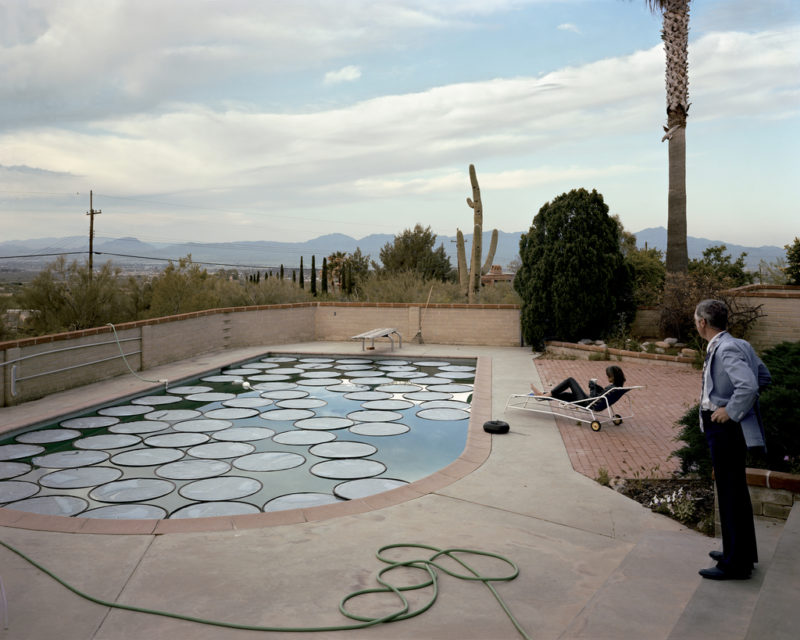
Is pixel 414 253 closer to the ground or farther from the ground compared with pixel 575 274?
farther from the ground

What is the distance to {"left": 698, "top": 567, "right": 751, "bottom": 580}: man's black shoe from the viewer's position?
3.08 metres

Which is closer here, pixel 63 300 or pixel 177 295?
pixel 63 300

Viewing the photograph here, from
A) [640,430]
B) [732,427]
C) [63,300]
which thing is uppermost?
[63,300]

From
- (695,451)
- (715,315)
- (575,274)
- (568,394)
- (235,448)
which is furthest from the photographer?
(575,274)

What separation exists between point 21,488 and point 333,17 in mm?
10249

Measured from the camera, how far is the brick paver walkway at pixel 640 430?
5.64m

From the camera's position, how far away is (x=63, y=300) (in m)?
12.3

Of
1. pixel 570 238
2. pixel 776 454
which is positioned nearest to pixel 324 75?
pixel 570 238

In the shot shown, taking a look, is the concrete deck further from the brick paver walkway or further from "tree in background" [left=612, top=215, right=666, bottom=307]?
"tree in background" [left=612, top=215, right=666, bottom=307]

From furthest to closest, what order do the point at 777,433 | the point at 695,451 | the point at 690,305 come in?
the point at 690,305, the point at 695,451, the point at 777,433

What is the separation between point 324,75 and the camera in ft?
46.2

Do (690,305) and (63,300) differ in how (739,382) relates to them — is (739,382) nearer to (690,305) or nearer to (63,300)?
(690,305)

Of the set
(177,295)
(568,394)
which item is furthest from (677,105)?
(177,295)

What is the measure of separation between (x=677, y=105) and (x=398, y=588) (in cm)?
1505
